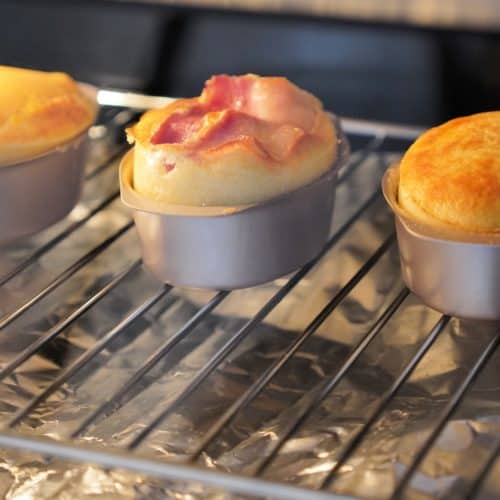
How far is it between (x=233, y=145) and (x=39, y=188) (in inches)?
Result: 9.7

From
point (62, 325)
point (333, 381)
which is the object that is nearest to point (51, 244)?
point (62, 325)

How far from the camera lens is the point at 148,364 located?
0.95 metres

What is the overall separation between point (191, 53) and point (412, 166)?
498mm

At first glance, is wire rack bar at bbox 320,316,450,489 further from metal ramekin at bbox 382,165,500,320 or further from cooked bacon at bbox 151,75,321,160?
cooked bacon at bbox 151,75,321,160

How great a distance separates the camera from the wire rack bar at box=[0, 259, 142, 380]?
3.15ft

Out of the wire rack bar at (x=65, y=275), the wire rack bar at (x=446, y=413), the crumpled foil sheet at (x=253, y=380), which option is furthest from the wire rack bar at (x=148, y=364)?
the wire rack bar at (x=446, y=413)

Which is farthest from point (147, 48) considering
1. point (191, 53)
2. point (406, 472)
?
point (406, 472)

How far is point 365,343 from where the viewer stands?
0.97 metres

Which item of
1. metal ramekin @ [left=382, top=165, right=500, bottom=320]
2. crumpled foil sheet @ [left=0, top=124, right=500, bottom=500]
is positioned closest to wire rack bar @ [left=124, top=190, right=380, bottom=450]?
crumpled foil sheet @ [left=0, top=124, right=500, bottom=500]

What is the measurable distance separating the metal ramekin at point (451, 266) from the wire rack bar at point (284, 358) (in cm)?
6

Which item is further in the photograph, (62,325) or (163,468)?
(62,325)

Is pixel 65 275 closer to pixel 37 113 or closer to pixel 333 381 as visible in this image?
pixel 37 113

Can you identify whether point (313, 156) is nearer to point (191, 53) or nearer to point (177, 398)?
point (177, 398)

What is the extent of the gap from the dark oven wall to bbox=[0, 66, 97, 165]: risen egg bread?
9.9 inches
